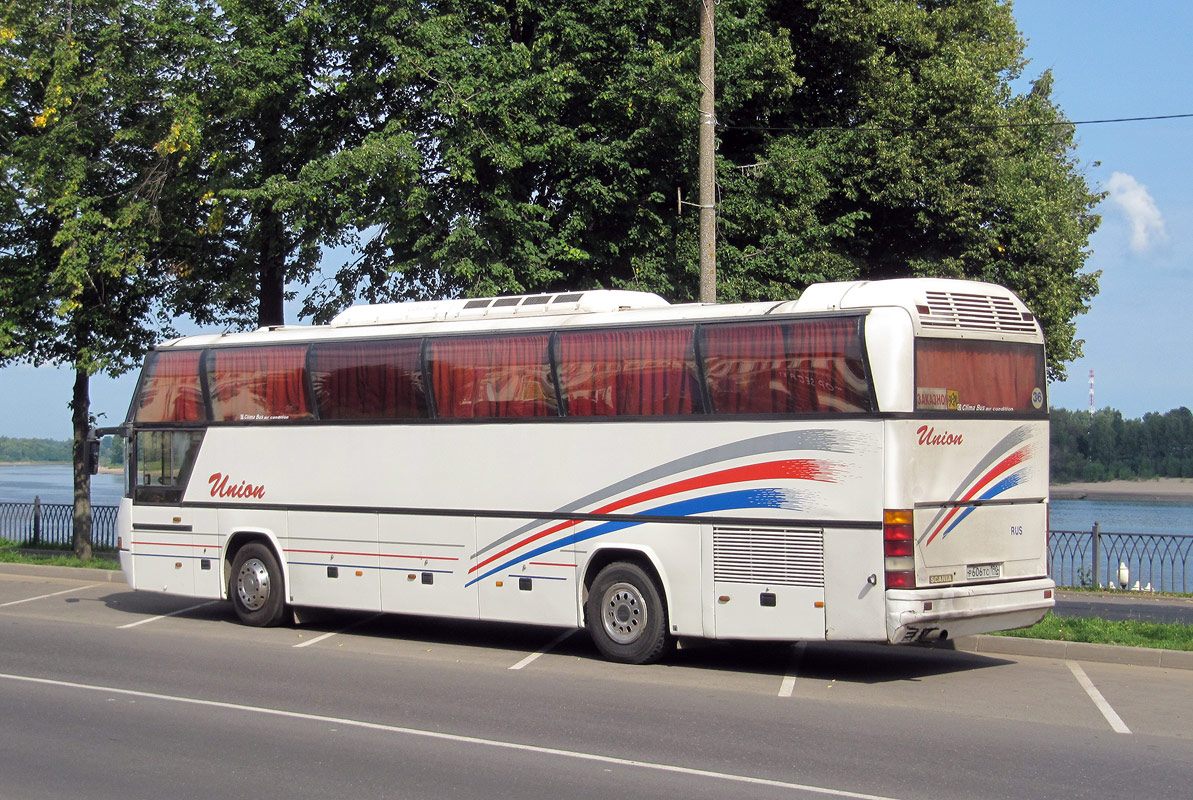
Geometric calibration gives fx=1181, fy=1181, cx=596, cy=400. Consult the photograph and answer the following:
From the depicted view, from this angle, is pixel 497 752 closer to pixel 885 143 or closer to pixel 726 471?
pixel 726 471

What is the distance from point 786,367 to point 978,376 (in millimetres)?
1812

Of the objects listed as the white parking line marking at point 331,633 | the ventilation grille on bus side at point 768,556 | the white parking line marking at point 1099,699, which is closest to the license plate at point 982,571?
the white parking line marking at point 1099,699

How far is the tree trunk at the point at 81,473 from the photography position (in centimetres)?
2367

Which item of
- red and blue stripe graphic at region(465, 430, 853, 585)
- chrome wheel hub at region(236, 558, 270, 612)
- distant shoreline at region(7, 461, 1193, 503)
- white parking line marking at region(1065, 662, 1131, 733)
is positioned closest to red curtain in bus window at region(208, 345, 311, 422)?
chrome wheel hub at region(236, 558, 270, 612)

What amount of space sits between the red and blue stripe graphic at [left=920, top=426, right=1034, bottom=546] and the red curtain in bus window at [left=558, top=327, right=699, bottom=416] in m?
2.60

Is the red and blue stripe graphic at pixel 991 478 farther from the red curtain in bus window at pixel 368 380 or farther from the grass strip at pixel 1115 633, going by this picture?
the red curtain in bus window at pixel 368 380

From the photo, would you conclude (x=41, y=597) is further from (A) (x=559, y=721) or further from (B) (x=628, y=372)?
(A) (x=559, y=721)

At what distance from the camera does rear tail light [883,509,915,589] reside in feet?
34.4

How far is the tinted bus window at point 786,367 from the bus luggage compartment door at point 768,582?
1.21 metres

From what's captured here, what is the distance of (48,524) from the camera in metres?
27.4

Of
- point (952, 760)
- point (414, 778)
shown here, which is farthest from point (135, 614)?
point (952, 760)

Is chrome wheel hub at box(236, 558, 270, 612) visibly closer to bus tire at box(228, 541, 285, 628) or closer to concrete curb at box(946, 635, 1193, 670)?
bus tire at box(228, 541, 285, 628)

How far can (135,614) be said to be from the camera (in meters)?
16.3

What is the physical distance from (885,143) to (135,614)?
1558cm
